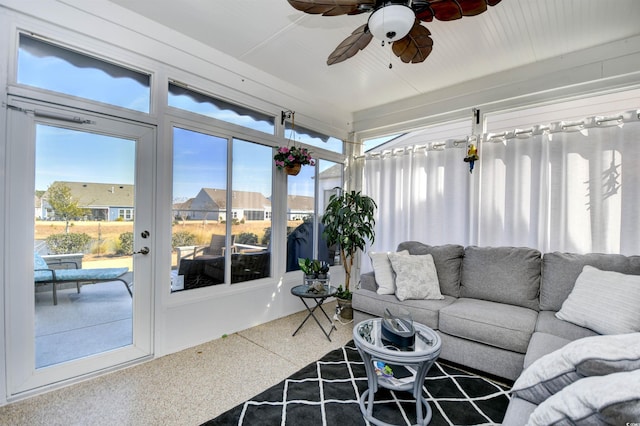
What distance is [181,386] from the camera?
215cm

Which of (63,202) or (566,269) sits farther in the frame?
(566,269)

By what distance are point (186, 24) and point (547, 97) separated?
3567mm

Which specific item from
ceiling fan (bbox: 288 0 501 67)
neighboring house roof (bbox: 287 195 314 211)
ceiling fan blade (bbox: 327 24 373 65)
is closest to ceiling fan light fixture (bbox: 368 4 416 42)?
ceiling fan (bbox: 288 0 501 67)

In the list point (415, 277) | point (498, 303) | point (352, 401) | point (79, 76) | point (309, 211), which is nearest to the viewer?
point (352, 401)

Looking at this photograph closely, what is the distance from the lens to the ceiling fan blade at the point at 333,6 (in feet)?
5.16

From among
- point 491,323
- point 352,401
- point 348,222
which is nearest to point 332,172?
point 348,222

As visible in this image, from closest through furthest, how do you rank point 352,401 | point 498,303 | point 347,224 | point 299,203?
point 352,401
point 498,303
point 347,224
point 299,203

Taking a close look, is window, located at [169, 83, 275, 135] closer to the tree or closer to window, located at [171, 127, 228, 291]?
window, located at [171, 127, 228, 291]

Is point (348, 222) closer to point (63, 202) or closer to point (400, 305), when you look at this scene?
point (400, 305)

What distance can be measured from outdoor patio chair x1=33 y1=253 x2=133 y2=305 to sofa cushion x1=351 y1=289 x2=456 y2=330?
2.11 m

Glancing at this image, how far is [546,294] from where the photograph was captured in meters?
2.51

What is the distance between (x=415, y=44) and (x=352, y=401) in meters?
2.41

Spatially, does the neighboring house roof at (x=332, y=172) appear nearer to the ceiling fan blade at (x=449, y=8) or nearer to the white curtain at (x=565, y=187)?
the white curtain at (x=565, y=187)

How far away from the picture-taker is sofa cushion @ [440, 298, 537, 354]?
215cm
